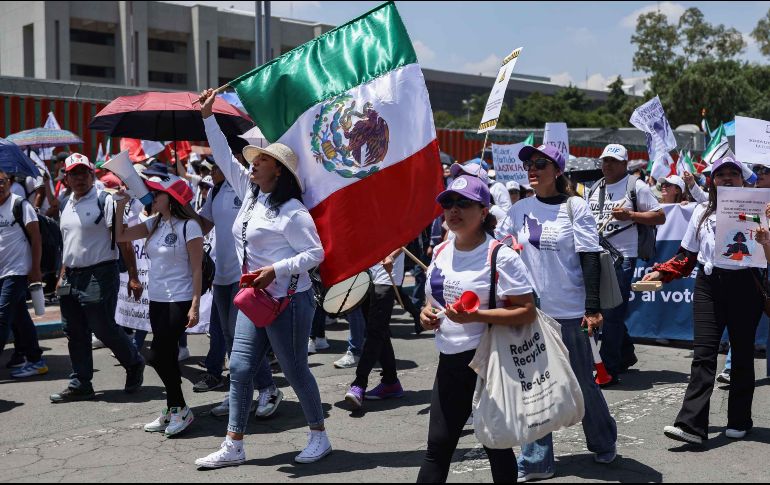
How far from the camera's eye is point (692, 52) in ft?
149

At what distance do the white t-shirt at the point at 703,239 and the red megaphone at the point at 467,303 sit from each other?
8.44ft

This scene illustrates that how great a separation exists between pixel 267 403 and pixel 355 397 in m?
0.70

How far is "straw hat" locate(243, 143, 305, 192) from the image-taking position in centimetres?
517

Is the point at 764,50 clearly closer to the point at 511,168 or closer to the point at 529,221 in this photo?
the point at 511,168

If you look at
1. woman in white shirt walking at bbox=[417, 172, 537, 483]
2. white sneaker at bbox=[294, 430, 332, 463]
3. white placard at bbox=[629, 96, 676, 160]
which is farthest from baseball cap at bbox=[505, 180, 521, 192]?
woman in white shirt walking at bbox=[417, 172, 537, 483]

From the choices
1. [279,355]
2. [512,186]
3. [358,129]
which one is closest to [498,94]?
[358,129]

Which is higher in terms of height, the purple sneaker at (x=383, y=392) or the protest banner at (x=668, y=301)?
the protest banner at (x=668, y=301)

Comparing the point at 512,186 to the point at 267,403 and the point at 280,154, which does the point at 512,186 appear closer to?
the point at 267,403

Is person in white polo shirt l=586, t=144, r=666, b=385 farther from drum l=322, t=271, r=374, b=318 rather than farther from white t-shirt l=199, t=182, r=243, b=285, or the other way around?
white t-shirt l=199, t=182, r=243, b=285

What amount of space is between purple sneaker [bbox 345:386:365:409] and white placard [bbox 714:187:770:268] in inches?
114

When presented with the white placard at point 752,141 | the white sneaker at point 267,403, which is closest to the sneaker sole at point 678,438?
the white placard at point 752,141

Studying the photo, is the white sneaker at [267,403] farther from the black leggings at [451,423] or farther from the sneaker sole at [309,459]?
the black leggings at [451,423]

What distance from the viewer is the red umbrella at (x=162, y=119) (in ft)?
23.4

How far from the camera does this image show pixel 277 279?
5016 millimetres
